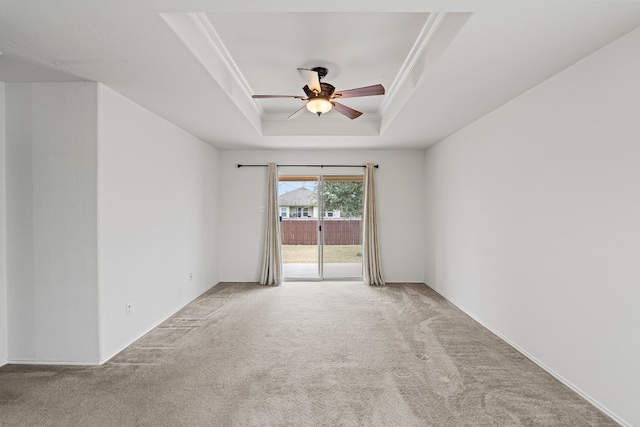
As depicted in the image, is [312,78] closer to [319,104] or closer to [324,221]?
[319,104]

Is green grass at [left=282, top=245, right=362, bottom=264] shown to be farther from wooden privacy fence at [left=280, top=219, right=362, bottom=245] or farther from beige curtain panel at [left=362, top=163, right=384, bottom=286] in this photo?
beige curtain panel at [left=362, top=163, right=384, bottom=286]

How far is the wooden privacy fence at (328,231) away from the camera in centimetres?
563

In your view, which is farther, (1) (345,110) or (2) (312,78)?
(1) (345,110)

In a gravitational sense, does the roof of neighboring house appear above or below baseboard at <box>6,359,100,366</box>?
above

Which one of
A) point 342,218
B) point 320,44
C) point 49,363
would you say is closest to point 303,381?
point 49,363

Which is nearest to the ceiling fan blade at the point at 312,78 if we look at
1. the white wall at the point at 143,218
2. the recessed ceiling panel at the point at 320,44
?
the recessed ceiling panel at the point at 320,44

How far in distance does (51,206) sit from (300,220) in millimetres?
3644

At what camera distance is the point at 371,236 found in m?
5.35

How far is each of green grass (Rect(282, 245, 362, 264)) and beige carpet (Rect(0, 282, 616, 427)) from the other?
6.89 feet

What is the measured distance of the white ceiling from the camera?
162 cm

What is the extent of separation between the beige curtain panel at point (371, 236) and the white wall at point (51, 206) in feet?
12.7

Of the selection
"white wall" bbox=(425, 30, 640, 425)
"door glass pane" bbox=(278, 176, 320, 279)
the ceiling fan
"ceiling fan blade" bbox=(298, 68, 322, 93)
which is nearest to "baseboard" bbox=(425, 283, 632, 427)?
"white wall" bbox=(425, 30, 640, 425)

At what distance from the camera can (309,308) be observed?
4.08 metres

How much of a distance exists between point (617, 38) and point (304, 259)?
4833 millimetres
